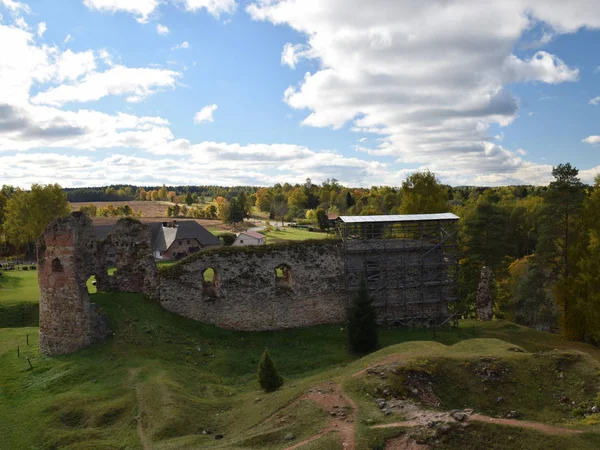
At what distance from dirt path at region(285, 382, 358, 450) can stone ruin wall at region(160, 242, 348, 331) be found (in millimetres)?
10777

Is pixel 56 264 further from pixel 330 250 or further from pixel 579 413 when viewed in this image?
pixel 579 413

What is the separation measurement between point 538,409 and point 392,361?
4.88 meters

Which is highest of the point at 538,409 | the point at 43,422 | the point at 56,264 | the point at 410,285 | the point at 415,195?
the point at 415,195

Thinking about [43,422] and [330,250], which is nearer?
[43,422]

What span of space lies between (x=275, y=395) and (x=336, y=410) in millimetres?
3674

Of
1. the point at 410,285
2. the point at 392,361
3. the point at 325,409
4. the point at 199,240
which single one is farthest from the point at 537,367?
the point at 199,240

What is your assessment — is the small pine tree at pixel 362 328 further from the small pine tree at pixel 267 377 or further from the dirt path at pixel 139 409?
the dirt path at pixel 139 409

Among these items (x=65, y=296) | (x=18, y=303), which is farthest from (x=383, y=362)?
(x=18, y=303)

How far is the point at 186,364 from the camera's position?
66.3 feet

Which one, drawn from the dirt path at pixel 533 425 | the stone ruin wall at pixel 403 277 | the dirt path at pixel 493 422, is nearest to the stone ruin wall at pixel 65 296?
the stone ruin wall at pixel 403 277

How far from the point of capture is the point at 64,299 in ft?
68.9

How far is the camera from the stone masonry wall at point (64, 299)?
68.3 feet

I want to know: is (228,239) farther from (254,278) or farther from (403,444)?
(403,444)

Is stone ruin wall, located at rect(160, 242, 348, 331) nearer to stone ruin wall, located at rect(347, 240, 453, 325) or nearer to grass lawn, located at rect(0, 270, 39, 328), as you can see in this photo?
stone ruin wall, located at rect(347, 240, 453, 325)
